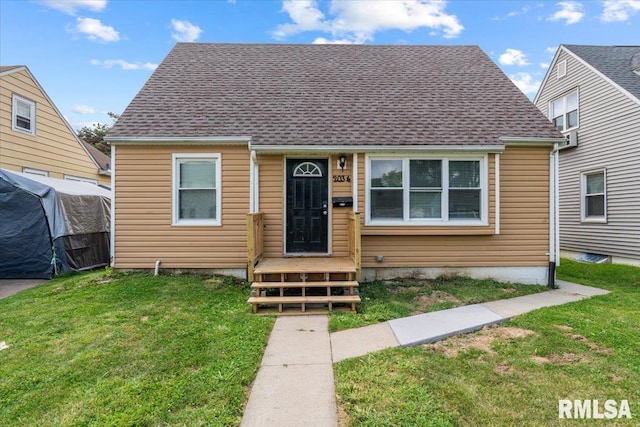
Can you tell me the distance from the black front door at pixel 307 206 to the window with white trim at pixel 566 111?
928cm

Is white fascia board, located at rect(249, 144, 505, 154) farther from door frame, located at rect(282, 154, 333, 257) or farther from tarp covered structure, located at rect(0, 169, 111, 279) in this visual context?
tarp covered structure, located at rect(0, 169, 111, 279)

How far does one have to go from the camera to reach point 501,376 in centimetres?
304

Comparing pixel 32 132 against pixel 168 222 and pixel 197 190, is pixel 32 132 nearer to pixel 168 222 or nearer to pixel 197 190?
pixel 168 222

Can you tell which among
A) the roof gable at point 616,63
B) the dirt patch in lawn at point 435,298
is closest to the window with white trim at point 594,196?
the roof gable at point 616,63

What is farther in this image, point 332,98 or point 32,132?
point 32,132

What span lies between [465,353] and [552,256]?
4604 millimetres

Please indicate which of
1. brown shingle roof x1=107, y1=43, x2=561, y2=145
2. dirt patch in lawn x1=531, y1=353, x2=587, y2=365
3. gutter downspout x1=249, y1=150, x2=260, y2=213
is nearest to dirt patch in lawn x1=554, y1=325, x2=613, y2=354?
dirt patch in lawn x1=531, y1=353, x2=587, y2=365

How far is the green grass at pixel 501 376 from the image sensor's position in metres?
2.46

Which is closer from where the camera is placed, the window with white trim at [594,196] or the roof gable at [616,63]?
the roof gable at [616,63]

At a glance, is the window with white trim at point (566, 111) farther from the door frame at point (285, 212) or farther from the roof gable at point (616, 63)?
the door frame at point (285, 212)

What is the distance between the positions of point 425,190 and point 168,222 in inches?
210

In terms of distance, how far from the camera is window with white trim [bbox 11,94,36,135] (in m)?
9.78

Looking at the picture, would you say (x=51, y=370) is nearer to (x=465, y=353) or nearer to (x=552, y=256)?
(x=465, y=353)

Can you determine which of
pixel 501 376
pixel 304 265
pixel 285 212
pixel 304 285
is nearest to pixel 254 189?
pixel 285 212
